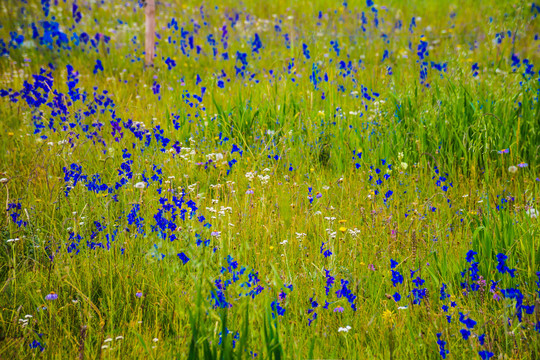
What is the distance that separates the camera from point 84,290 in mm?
2271

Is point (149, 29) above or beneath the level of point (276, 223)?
above

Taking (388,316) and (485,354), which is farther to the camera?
(388,316)

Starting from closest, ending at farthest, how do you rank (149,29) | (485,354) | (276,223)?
(485,354) < (276,223) < (149,29)

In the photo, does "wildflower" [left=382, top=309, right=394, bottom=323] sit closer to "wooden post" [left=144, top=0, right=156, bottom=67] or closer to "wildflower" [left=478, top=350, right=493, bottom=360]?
"wildflower" [left=478, top=350, right=493, bottom=360]

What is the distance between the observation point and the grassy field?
1926 mm

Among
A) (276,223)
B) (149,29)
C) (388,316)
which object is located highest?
(149,29)

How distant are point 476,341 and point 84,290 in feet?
5.83

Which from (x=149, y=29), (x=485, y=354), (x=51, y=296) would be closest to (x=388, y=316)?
(x=485, y=354)

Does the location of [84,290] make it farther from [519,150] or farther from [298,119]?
[519,150]

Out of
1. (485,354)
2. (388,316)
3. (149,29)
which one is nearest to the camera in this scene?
(485,354)

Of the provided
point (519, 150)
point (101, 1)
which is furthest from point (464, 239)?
point (101, 1)

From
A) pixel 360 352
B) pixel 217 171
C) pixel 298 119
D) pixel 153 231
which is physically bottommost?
pixel 360 352

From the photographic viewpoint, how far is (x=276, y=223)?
269 cm

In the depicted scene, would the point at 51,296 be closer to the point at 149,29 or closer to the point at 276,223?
the point at 276,223
